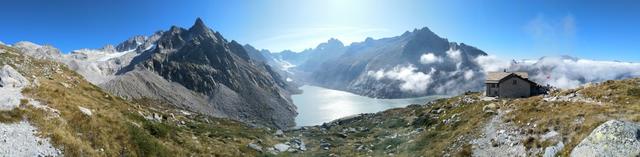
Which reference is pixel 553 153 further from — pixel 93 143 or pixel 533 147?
pixel 93 143

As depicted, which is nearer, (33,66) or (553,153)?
(553,153)

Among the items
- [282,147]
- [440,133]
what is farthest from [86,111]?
[440,133]

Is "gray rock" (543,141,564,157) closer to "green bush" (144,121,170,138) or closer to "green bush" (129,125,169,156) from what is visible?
"green bush" (129,125,169,156)

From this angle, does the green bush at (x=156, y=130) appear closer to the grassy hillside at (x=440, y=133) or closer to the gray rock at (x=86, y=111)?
the grassy hillside at (x=440, y=133)

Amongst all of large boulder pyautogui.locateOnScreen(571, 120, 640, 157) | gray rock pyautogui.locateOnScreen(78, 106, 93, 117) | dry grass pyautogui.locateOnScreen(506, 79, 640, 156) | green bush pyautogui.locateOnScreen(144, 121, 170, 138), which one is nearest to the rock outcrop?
gray rock pyautogui.locateOnScreen(78, 106, 93, 117)

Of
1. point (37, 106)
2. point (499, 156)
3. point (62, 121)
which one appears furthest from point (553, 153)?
point (37, 106)

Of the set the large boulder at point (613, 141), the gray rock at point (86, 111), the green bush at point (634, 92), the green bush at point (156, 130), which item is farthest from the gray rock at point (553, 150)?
the gray rock at point (86, 111)

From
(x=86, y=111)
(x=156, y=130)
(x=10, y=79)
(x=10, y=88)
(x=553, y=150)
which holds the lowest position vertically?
(x=156, y=130)

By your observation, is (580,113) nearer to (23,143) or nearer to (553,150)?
(553,150)
